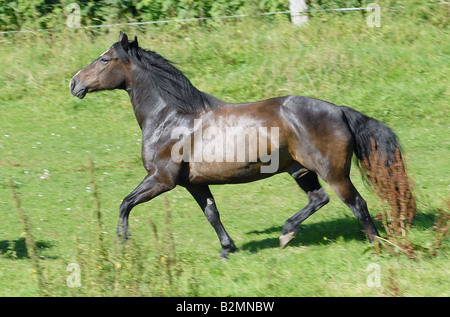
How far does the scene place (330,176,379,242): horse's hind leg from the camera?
23.9 feet

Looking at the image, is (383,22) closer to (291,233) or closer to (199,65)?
(199,65)

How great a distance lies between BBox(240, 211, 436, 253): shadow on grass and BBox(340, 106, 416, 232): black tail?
69 cm

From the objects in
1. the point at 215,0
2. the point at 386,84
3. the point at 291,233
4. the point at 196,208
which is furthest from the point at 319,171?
the point at 215,0

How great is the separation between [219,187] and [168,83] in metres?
2.96

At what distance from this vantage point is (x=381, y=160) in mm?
7480

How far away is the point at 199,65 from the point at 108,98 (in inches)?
77.0

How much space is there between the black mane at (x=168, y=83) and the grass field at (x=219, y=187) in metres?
1.46

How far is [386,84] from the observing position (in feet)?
43.3

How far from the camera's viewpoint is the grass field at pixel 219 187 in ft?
21.4
